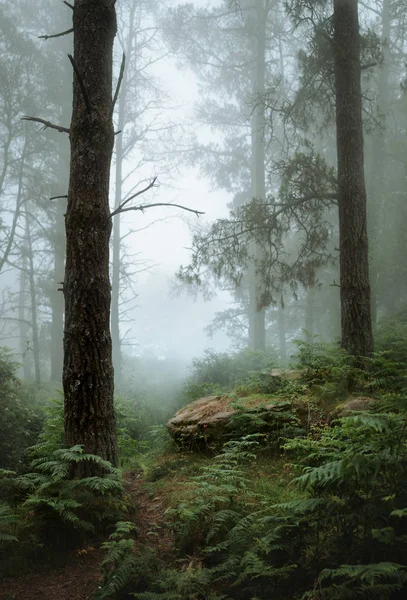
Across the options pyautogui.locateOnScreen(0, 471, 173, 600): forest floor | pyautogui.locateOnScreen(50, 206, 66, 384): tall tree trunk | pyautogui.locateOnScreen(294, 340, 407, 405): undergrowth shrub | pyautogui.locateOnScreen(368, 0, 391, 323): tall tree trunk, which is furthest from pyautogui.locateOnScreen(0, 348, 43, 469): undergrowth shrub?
pyautogui.locateOnScreen(368, 0, 391, 323): tall tree trunk

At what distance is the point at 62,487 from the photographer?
4.44 metres

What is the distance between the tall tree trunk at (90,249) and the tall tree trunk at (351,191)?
451cm

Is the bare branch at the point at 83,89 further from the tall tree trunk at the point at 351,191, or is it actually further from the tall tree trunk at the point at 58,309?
the tall tree trunk at the point at 58,309

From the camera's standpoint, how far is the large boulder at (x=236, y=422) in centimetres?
614

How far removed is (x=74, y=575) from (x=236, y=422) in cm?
286

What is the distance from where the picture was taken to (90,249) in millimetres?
5074

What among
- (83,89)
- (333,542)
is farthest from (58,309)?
(333,542)

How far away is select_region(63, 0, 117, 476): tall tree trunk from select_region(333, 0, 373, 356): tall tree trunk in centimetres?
451

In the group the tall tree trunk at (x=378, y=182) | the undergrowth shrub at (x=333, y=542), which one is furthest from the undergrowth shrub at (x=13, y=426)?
the tall tree trunk at (x=378, y=182)

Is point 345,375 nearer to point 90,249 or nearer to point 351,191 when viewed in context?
point 351,191

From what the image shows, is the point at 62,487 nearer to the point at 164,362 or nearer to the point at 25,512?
the point at 25,512

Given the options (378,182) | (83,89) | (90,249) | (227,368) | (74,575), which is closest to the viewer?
(74,575)

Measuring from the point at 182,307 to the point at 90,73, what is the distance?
59.1 m

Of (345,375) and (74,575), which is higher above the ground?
(345,375)
